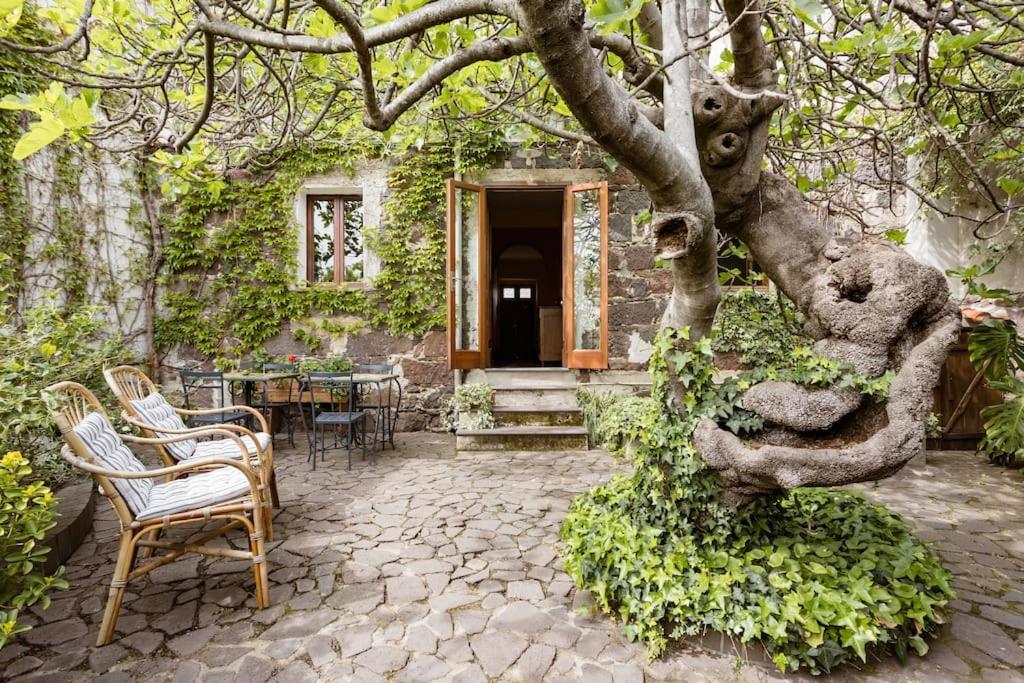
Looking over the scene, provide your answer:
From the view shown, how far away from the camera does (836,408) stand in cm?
185

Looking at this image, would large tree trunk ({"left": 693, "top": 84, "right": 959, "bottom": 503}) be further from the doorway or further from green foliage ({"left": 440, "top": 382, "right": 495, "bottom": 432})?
the doorway

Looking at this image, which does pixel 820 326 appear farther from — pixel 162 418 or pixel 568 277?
pixel 568 277

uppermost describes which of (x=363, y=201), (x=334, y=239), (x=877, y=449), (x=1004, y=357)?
(x=363, y=201)

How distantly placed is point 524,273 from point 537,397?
7317 mm

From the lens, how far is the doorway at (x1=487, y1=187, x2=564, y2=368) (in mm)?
9156

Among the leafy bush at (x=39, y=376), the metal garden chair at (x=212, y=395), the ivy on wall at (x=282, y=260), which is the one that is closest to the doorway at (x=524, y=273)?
the ivy on wall at (x=282, y=260)

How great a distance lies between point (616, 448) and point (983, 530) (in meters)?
2.67

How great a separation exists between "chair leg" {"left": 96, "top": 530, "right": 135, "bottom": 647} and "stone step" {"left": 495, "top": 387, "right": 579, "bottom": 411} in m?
3.85

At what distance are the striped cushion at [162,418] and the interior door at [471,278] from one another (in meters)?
3.00

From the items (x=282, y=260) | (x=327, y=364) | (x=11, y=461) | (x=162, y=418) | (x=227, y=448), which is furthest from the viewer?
(x=282, y=260)

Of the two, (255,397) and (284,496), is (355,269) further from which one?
(284,496)

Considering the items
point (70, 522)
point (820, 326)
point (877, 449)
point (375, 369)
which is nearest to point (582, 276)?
point (375, 369)

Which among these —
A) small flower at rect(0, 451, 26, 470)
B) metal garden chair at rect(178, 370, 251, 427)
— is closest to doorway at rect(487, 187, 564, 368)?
metal garden chair at rect(178, 370, 251, 427)

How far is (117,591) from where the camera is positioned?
1986 mm
